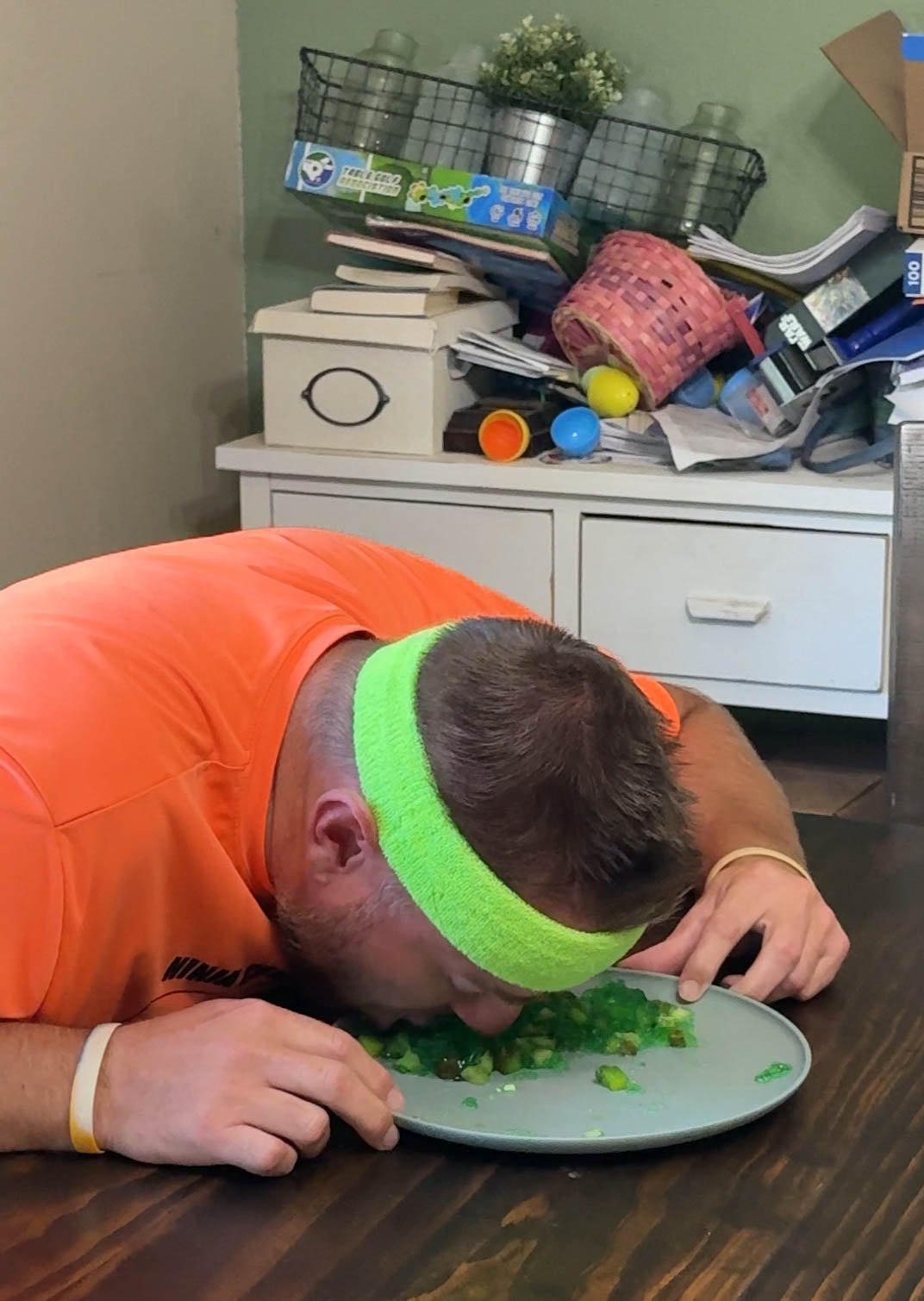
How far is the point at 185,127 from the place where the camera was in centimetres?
283

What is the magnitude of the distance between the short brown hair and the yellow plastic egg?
1792mm

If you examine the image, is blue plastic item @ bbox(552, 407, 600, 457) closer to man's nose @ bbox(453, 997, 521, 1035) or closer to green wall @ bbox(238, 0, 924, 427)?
green wall @ bbox(238, 0, 924, 427)

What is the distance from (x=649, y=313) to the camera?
2.52 m

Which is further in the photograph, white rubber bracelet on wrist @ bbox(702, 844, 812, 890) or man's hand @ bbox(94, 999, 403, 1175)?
Answer: white rubber bracelet on wrist @ bbox(702, 844, 812, 890)

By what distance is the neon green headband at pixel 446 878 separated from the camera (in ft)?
2.48

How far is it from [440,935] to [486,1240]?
0.53 ft

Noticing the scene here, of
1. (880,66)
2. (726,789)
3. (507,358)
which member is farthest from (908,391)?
(726,789)

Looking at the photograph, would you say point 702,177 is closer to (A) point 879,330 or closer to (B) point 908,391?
(A) point 879,330

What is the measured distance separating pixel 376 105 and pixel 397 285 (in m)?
0.35

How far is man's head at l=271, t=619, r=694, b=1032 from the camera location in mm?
746

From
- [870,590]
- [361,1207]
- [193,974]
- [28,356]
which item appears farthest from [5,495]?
[361,1207]

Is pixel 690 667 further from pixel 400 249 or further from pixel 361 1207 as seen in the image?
pixel 361 1207

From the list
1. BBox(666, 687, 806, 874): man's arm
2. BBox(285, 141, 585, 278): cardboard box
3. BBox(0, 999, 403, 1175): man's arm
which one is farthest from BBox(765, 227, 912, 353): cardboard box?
BBox(0, 999, 403, 1175): man's arm

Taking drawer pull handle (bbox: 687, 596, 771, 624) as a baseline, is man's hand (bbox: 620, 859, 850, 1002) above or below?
above
